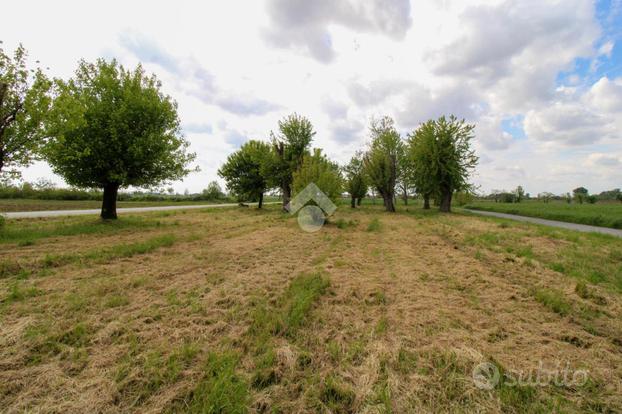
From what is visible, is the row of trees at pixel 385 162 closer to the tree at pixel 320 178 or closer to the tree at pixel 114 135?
the tree at pixel 320 178

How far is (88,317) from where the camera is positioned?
3.90 m

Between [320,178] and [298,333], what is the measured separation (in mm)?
13650

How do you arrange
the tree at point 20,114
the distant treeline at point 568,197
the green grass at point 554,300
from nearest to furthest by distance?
the green grass at point 554,300, the tree at point 20,114, the distant treeline at point 568,197

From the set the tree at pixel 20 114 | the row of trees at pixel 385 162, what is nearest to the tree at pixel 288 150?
the row of trees at pixel 385 162

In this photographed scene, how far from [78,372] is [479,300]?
6.79 metres

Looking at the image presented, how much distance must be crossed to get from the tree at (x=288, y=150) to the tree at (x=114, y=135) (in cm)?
1247

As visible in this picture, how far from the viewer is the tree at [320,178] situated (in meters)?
16.6

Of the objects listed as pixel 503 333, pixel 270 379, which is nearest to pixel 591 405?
pixel 503 333

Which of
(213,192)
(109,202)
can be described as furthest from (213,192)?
(109,202)

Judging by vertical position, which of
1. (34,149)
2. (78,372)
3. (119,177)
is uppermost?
(34,149)

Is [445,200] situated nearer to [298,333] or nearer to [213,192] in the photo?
[298,333]

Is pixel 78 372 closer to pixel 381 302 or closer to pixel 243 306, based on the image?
pixel 243 306

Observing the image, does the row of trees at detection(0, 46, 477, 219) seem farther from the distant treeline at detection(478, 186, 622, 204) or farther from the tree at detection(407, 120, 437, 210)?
the distant treeline at detection(478, 186, 622, 204)

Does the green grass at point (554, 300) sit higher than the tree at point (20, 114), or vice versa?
the tree at point (20, 114)
